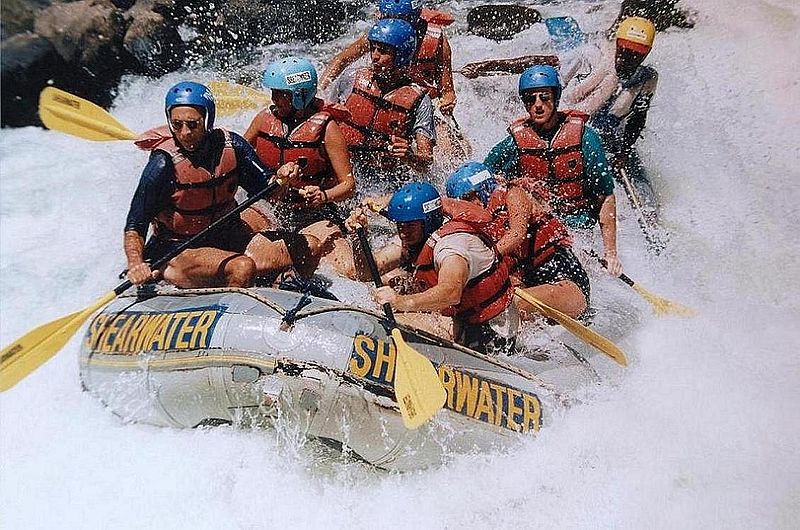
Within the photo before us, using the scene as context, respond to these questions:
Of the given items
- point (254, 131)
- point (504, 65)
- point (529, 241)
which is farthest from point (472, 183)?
point (504, 65)

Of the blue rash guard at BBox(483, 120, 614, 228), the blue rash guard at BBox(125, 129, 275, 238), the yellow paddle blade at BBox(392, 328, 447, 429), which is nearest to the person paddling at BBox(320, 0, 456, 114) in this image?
the blue rash guard at BBox(483, 120, 614, 228)

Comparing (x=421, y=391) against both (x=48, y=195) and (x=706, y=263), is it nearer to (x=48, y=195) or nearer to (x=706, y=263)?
(x=706, y=263)

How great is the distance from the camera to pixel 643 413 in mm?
2320

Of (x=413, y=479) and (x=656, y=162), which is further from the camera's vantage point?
(x=656, y=162)

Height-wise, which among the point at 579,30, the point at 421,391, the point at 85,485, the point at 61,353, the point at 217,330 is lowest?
the point at 85,485

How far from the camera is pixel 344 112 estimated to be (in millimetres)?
2584

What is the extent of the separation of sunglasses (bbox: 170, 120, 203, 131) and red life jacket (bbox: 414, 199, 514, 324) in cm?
81

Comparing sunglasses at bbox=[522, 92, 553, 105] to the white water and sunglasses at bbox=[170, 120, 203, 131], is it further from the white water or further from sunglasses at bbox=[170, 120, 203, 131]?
sunglasses at bbox=[170, 120, 203, 131]

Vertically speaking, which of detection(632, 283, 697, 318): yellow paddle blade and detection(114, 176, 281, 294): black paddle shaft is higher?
detection(114, 176, 281, 294): black paddle shaft

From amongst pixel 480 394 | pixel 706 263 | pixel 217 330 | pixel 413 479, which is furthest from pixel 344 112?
pixel 706 263

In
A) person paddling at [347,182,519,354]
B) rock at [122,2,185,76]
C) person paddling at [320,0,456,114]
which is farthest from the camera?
rock at [122,2,185,76]

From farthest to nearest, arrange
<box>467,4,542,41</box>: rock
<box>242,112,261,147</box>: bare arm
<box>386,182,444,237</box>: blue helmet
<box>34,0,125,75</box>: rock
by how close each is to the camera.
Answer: <box>34,0,125,75</box>: rock
<box>467,4,542,41</box>: rock
<box>242,112,261,147</box>: bare arm
<box>386,182,444,237</box>: blue helmet

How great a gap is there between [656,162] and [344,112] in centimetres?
144

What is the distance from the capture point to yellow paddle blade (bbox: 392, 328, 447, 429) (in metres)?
2.04
